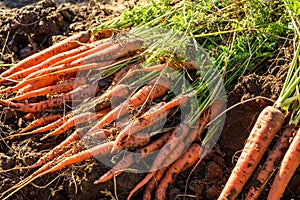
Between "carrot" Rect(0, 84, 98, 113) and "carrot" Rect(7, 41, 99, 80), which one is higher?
"carrot" Rect(7, 41, 99, 80)

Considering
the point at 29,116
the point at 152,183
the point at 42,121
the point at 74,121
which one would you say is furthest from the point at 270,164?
the point at 29,116

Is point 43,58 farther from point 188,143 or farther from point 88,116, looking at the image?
point 188,143

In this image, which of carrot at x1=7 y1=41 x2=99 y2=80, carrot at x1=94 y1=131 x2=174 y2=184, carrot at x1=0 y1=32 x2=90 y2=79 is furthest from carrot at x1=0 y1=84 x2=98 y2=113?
carrot at x1=94 y1=131 x2=174 y2=184

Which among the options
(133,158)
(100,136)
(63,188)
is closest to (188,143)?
(133,158)

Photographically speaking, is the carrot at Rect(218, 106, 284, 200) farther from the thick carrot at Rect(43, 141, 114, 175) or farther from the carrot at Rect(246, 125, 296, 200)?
the thick carrot at Rect(43, 141, 114, 175)

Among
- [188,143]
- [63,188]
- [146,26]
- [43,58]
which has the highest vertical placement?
[146,26]

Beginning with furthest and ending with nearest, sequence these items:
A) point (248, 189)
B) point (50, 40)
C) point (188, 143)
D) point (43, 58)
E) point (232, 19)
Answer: point (50, 40), point (43, 58), point (232, 19), point (188, 143), point (248, 189)

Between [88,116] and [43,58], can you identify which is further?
[43,58]

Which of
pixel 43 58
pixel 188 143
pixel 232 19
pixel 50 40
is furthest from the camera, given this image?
pixel 50 40
